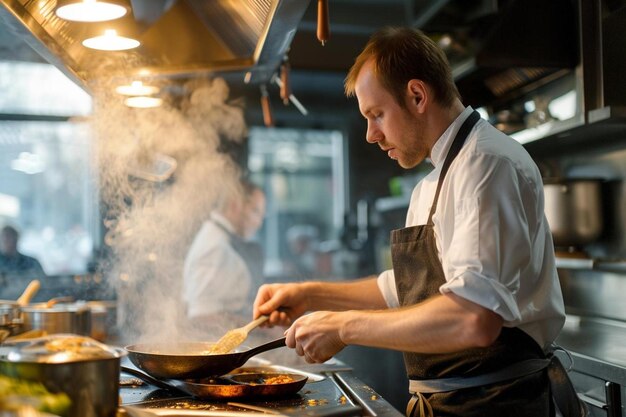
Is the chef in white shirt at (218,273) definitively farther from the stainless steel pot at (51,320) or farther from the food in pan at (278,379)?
the food in pan at (278,379)

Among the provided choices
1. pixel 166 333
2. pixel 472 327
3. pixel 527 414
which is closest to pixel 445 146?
pixel 472 327

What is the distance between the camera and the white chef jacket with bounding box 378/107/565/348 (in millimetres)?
1582

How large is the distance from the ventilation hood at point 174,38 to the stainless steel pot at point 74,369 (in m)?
1.02

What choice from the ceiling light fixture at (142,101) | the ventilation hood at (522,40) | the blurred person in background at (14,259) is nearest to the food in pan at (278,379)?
the ceiling light fixture at (142,101)

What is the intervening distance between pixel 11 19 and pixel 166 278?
3.51 meters

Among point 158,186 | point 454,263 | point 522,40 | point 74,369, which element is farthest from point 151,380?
A: point 158,186

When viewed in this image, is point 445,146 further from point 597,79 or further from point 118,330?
point 118,330

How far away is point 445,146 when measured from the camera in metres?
1.91

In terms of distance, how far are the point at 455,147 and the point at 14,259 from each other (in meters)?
4.30

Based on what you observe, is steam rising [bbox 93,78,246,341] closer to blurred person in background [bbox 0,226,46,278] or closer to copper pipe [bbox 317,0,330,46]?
blurred person in background [bbox 0,226,46,278]

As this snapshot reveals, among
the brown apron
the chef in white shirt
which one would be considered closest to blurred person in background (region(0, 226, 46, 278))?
the chef in white shirt

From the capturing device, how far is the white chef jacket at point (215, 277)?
15.1 ft

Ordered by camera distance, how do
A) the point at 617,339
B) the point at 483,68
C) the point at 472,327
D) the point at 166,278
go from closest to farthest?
1. the point at 472,327
2. the point at 617,339
3. the point at 483,68
4. the point at 166,278

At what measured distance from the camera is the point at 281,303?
2.26 metres
